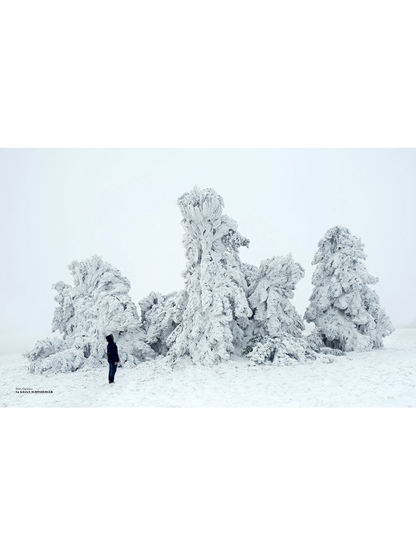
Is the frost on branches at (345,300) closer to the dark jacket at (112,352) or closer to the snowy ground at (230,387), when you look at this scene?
the snowy ground at (230,387)

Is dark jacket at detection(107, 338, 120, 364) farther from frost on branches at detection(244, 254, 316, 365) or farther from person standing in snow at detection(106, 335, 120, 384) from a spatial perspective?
frost on branches at detection(244, 254, 316, 365)

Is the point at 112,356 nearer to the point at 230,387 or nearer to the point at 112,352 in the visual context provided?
the point at 112,352

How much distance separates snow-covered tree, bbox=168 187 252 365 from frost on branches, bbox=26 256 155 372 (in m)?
1.57

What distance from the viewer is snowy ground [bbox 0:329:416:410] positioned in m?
6.44

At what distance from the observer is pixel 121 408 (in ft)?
21.1

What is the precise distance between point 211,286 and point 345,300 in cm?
531

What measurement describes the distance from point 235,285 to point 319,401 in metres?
5.13

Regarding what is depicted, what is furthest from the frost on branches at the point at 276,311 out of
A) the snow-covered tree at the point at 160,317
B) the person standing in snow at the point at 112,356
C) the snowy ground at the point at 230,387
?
the person standing in snow at the point at 112,356

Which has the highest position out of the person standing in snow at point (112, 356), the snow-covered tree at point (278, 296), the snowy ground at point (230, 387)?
the snow-covered tree at point (278, 296)

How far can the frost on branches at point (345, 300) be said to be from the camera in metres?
12.0

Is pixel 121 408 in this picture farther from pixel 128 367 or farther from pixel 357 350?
pixel 357 350

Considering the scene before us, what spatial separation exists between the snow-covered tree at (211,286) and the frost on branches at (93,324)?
1.57 metres

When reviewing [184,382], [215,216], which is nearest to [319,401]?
[184,382]

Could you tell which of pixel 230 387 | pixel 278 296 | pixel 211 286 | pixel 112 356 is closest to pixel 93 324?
pixel 112 356
